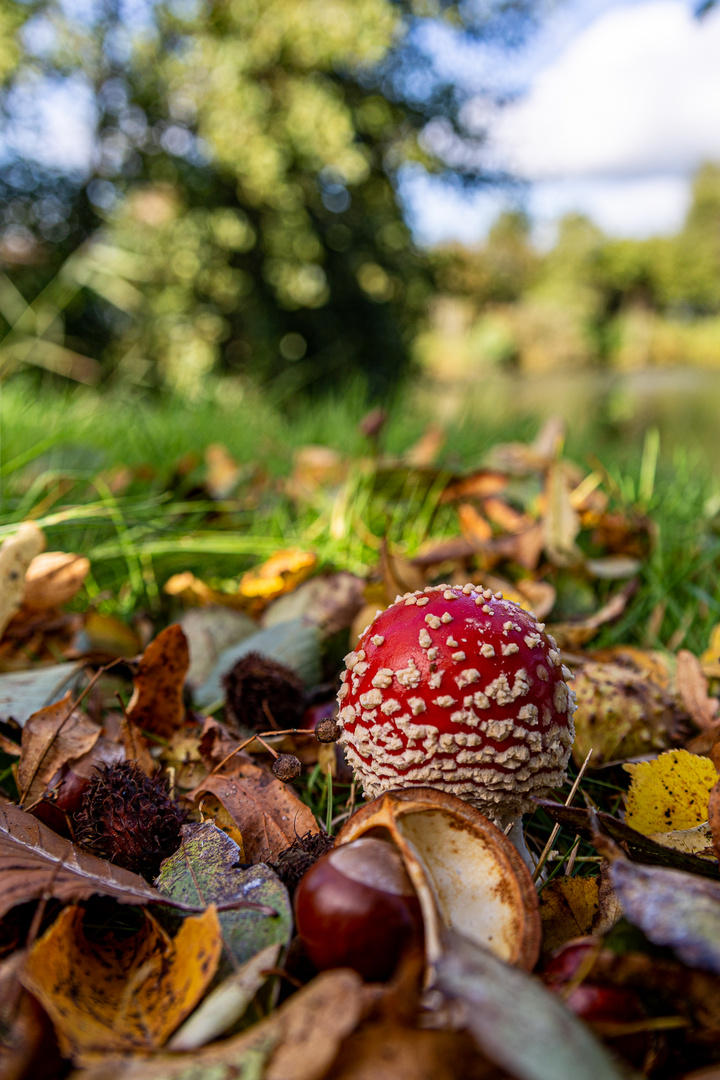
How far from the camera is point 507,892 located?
69cm

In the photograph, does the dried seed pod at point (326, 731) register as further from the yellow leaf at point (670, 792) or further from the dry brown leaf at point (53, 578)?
the dry brown leaf at point (53, 578)

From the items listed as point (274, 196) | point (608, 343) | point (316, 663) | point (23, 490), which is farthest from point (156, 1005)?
point (608, 343)

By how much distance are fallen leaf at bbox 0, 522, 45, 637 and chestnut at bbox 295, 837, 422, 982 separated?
0.83 metres

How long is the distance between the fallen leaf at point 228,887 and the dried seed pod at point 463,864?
95 mm

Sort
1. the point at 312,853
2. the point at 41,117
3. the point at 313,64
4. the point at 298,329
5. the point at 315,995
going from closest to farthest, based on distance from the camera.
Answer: the point at 315,995 < the point at 312,853 < the point at 313,64 < the point at 298,329 < the point at 41,117

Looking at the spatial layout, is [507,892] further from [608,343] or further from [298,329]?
[608,343]

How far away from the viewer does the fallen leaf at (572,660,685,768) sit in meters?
1.09

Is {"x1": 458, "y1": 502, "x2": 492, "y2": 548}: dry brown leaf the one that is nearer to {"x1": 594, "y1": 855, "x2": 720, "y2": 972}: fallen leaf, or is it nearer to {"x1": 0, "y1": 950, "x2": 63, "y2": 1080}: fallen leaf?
{"x1": 594, "y1": 855, "x2": 720, "y2": 972}: fallen leaf

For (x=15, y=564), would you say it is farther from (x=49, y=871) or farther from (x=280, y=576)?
(x=49, y=871)

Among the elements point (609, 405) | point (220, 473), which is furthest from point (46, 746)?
point (609, 405)

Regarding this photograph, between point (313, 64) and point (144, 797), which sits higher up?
point (313, 64)

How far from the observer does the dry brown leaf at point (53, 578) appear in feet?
4.69

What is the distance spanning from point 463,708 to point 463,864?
16 cm

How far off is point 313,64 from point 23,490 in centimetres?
560
